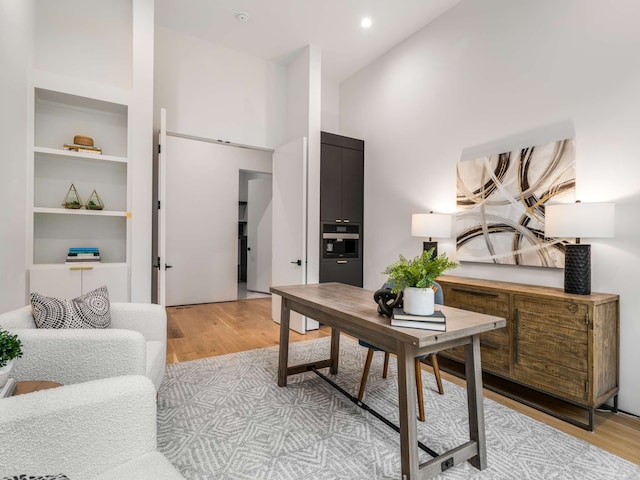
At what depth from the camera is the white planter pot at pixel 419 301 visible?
5.45 feet

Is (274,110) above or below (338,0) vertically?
below

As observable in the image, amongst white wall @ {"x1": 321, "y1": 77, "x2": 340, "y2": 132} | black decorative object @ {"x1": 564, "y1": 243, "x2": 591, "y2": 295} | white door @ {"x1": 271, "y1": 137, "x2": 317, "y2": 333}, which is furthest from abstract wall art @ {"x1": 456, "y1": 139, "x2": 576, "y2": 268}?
white wall @ {"x1": 321, "y1": 77, "x2": 340, "y2": 132}

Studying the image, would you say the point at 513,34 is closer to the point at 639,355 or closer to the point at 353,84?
the point at 353,84

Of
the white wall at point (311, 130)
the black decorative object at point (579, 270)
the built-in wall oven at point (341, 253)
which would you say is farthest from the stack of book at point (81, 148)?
the black decorative object at point (579, 270)

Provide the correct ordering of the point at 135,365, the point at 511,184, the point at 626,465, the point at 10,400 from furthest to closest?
1. the point at 511,184
2. the point at 626,465
3. the point at 135,365
4. the point at 10,400

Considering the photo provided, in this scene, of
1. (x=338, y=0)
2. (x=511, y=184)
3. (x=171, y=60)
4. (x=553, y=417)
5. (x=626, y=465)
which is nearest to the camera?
(x=626, y=465)

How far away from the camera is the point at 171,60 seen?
407 centimetres

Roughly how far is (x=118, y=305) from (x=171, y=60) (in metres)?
3.21

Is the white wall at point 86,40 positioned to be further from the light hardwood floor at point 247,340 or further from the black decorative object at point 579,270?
the black decorative object at point 579,270

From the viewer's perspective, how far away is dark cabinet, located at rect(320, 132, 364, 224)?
14.5ft

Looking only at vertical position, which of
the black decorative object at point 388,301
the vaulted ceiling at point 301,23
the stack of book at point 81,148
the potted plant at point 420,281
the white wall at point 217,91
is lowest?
the black decorative object at point 388,301

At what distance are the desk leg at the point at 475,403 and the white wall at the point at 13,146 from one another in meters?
3.06

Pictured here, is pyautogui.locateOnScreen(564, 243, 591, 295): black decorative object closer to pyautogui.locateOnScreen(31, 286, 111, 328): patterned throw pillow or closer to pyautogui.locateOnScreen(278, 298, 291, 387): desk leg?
pyautogui.locateOnScreen(278, 298, 291, 387): desk leg

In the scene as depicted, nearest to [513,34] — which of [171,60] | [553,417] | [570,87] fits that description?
[570,87]
